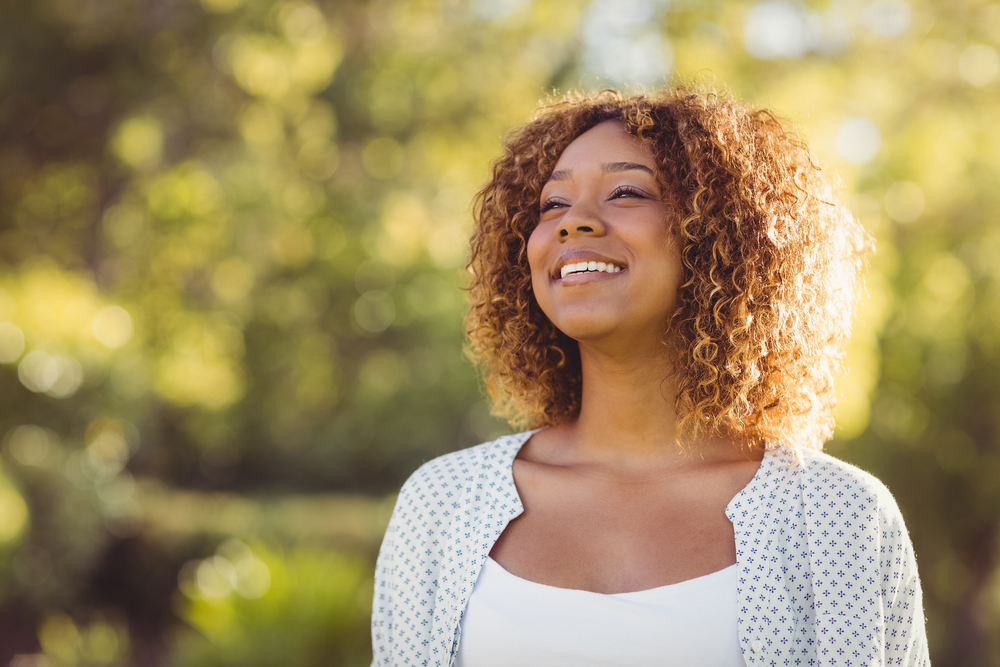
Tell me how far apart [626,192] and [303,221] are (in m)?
9.09

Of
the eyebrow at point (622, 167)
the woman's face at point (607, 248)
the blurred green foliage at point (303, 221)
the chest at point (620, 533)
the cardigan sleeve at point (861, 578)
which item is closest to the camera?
the cardigan sleeve at point (861, 578)

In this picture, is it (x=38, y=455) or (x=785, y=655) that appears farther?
(x=38, y=455)

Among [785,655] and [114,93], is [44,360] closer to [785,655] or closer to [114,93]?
[114,93]

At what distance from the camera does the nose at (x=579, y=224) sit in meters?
1.99

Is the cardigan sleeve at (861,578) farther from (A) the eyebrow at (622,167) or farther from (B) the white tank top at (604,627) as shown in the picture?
(A) the eyebrow at (622,167)

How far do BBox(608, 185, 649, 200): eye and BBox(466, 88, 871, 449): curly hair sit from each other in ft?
0.21

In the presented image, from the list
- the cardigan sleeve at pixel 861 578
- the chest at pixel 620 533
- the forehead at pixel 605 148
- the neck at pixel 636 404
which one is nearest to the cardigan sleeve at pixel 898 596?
the cardigan sleeve at pixel 861 578

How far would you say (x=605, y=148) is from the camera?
214 cm

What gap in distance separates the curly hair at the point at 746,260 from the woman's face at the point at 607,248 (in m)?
0.05

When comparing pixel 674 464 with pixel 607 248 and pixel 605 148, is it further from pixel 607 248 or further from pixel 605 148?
pixel 605 148

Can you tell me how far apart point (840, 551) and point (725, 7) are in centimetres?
528

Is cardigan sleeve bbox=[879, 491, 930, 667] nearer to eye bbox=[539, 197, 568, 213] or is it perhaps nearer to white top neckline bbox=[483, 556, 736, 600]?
white top neckline bbox=[483, 556, 736, 600]

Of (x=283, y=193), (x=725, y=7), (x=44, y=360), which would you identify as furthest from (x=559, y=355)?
A: (x=283, y=193)

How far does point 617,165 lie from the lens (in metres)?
2.09
